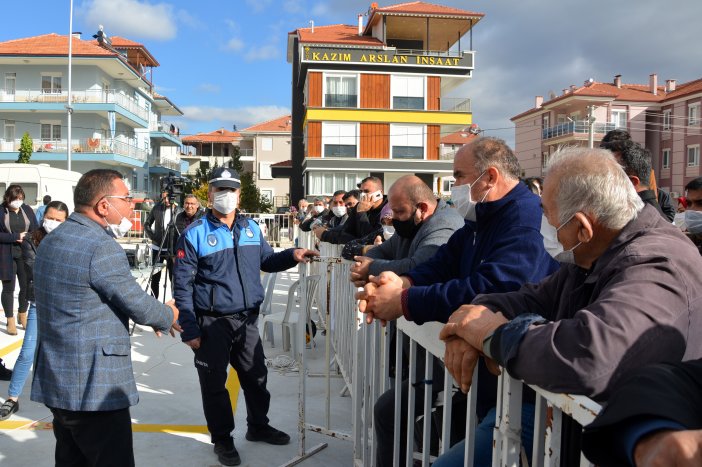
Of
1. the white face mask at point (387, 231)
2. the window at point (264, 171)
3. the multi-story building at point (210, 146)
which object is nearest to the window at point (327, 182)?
the white face mask at point (387, 231)

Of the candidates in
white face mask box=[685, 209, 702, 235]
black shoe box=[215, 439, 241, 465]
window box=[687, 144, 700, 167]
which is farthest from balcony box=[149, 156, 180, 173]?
white face mask box=[685, 209, 702, 235]

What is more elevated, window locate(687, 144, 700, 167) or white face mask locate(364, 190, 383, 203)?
window locate(687, 144, 700, 167)

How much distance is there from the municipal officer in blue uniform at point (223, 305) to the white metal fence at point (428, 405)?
68 centimetres

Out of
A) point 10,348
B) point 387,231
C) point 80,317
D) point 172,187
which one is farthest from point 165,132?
point 80,317

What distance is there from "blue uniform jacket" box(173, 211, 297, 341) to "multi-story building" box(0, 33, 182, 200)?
1487 inches

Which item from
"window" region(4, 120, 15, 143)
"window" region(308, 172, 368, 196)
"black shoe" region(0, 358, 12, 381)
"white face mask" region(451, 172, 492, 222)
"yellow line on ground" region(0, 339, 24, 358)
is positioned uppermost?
"window" region(4, 120, 15, 143)

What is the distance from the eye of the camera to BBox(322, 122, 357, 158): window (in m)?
34.4

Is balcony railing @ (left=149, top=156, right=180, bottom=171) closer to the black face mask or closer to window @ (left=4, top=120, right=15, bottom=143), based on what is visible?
window @ (left=4, top=120, right=15, bottom=143)

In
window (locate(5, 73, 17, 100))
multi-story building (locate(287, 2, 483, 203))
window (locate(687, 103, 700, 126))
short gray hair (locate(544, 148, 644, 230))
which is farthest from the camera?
window (locate(687, 103, 700, 126))

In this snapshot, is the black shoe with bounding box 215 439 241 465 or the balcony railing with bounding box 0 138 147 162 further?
the balcony railing with bounding box 0 138 147 162

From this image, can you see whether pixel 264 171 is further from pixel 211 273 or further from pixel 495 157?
pixel 495 157

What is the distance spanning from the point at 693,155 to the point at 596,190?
49022mm

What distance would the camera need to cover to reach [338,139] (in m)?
34.4

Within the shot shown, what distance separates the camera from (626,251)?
1722mm
